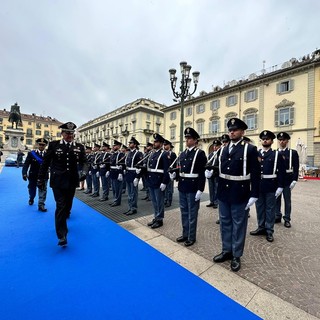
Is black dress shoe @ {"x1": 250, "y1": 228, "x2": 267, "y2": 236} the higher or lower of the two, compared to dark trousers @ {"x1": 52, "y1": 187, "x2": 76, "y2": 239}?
lower

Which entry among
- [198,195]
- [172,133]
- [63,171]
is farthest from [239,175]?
[172,133]

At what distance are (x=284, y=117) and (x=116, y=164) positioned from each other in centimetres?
2543

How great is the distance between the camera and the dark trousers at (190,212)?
3.56m

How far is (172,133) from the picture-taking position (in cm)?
3825

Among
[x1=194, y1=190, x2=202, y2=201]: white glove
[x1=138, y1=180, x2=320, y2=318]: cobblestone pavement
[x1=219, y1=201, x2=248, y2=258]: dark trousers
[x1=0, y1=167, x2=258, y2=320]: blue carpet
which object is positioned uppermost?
[x1=194, y1=190, x2=202, y2=201]: white glove

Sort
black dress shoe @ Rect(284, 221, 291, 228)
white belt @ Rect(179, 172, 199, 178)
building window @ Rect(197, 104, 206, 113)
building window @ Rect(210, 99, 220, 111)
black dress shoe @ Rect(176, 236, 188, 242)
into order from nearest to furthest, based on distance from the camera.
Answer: white belt @ Rect(179, 172, 199, 178) → black dress shoe @ Rect(176, 236, 188, 242) → black dress shoe @ Rect(284, 221, 291, 228) → building window @ Rect(210, 99, 220, 111) → building window @ Rect(197, 104, 206, 113)

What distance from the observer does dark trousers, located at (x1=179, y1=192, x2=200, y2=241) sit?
3557 mm

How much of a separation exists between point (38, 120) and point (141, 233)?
85569 millimetres

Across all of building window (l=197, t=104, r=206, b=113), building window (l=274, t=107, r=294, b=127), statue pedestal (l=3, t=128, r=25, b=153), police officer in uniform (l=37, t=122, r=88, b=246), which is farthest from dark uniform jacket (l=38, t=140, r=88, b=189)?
building window (l=197, t=104, r=206, b=113)

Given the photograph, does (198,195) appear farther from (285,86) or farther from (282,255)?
(285,86)

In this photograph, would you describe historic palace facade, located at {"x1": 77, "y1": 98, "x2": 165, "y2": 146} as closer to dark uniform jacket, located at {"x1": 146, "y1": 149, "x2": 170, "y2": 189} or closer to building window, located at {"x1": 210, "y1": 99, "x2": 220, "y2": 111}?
building window, located at {"x1": 210, "y1": 99, "x2": 220, "y2": 111}

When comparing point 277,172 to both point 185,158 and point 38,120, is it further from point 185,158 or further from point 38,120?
point 38,120

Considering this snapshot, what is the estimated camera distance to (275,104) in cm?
2477

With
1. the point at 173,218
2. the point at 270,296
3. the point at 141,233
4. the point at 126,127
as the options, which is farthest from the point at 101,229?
the point at 126,127
